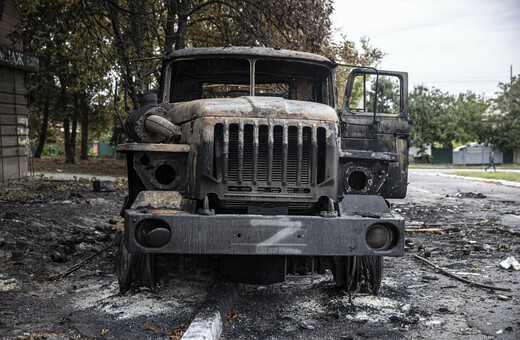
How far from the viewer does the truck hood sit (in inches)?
176

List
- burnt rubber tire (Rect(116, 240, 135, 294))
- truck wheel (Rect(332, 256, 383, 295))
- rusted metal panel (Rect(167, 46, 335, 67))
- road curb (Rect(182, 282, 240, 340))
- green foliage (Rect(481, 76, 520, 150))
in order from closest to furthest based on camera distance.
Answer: road curb (Rect(182, 282, 240, 340)) < burnt rubber tire (Rect(116, 240, 135, 294)) < truck wheel (Rect(332, 256, 383, 295)) < rusted metal panel (Rect(167, 46, 335, 67)) < green foliage (Rect(481, 76, 520, 150))

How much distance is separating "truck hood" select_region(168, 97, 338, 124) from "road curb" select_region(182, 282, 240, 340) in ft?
5.27

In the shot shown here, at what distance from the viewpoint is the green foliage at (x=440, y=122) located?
50.3 meters

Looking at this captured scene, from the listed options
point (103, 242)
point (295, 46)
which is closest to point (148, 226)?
point (103, 242)

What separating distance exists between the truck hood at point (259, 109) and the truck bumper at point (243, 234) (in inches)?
35.5

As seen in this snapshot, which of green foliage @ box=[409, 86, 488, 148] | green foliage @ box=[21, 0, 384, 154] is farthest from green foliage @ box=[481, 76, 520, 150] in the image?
green foliage @ box=[21, 0, 384, 154]

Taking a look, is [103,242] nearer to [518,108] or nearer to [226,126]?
[226,126]

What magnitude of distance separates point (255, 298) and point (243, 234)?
124 cm

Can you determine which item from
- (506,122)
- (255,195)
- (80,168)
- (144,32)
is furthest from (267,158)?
(506,122)

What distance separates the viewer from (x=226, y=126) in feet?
14.5

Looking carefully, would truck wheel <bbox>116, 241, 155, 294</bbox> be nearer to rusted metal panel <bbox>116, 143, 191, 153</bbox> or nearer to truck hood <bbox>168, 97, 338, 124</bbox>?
rusted metal panel <bbox>116, 143, 191, 153</bbox>

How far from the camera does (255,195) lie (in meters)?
4.45

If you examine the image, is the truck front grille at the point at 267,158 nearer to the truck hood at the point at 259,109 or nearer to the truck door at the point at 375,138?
the truck hood at the point at 259,109

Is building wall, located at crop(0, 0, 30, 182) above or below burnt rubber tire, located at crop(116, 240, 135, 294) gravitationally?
above
